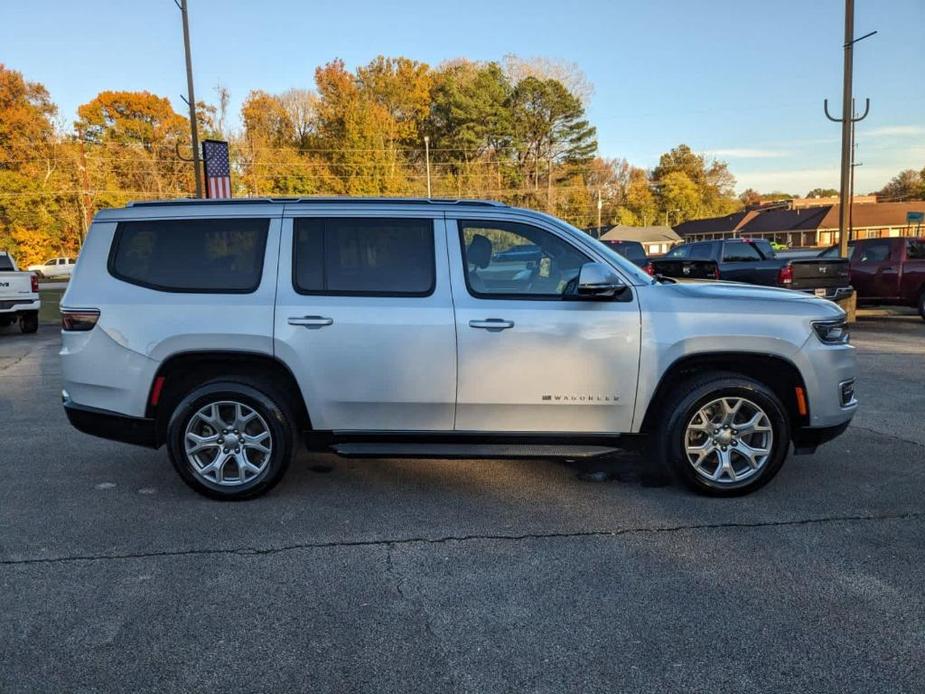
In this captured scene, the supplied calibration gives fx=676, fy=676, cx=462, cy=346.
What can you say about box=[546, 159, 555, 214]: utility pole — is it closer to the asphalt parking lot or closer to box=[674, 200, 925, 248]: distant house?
box=[674, 200, 925, 248]: distant house

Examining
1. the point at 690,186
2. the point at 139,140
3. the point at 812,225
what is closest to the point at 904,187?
the point at 690,186

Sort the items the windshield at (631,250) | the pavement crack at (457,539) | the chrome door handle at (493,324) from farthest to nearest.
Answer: the windshield at (631,250)
the chrome door handle at (493,324)
the pavement crack at (457,539)

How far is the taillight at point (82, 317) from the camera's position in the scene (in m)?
4.51

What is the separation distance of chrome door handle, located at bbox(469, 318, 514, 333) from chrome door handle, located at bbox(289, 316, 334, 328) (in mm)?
944

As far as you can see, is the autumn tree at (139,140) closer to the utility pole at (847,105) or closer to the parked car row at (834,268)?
the parked car row at (834,268)

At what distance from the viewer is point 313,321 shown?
14.6ft

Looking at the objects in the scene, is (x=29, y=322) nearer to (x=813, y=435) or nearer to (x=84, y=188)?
(x=813, y=435)

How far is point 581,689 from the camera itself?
2592 mm

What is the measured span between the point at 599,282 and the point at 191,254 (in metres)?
2.74

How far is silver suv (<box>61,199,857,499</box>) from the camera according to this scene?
442cm

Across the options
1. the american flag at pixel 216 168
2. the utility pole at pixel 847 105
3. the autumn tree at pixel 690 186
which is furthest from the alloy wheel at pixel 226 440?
the autumn tree at pixel 690 186

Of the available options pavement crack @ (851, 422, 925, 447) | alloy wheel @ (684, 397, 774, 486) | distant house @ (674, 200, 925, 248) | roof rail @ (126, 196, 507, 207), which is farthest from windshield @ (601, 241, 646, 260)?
distant house @ (674, 200, 925, 248)

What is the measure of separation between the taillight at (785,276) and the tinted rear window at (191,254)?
482 inches

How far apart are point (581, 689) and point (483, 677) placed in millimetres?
383
